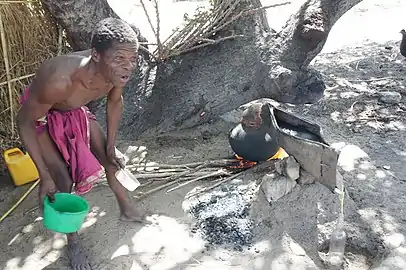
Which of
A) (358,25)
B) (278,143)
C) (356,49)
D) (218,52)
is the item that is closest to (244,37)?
(218,52)

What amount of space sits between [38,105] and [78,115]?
0.31 m

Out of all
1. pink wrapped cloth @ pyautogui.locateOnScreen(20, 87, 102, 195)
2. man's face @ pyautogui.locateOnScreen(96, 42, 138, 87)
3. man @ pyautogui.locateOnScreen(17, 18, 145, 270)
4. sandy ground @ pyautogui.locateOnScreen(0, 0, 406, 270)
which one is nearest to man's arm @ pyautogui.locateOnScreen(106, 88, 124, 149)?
man @ pyautogui.locateOnScreen(17, 18, 145, 270)

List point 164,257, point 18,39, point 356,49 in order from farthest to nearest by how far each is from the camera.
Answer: point 356,49, point 18,39, point 164,257

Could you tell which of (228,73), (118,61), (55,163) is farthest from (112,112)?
(228,73)

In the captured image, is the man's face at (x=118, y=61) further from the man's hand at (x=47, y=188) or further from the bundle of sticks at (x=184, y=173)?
the bundle of sticks at (x=184, y=173)

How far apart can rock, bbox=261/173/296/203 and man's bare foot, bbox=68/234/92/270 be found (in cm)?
111

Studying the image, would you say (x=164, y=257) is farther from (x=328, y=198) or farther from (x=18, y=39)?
(x=18, y=39)

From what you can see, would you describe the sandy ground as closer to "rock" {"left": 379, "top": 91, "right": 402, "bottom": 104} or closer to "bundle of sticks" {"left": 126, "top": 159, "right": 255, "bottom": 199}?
"bundle of sticks" {"left": 126, "top": 159, "right": 255, "bottom": 199}

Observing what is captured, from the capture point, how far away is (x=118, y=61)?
2.37 meters

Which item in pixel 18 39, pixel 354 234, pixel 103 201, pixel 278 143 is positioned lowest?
Answer: pixel 354 234

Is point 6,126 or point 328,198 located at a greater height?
point 6,126

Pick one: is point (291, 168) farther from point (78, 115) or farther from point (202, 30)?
point (202, 30)

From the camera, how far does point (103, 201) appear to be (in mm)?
3342

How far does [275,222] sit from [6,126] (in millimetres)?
2138
